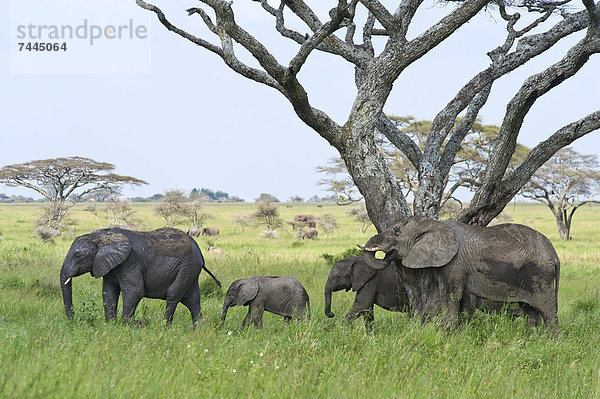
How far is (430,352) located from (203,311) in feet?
12.9

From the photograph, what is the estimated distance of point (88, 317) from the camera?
649cm

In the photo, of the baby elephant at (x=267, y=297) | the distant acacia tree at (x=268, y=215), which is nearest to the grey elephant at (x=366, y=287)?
the baby elephant at (x=267, y=297)

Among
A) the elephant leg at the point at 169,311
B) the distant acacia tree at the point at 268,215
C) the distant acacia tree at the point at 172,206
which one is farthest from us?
the distant acacia tree at the point at 268,215

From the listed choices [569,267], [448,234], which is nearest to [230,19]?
[448,234]

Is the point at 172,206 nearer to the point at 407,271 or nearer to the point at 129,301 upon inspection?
the point at 129,301

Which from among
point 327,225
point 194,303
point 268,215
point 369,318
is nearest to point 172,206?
point 268,215

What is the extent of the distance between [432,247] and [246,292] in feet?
8.24

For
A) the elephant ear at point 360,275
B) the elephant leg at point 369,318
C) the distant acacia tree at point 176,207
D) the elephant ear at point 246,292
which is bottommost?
the elephant leg at point 369,318

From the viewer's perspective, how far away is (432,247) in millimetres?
6719

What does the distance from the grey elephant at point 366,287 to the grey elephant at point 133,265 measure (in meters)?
1.91

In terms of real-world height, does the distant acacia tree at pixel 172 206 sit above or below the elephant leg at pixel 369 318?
above

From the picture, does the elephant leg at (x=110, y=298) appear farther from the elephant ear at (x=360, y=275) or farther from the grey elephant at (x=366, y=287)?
the elephant ear at (x=360, y=275)

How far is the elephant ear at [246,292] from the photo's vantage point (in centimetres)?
754

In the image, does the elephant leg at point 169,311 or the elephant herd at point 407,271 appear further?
the elephant leg at point 169,311
